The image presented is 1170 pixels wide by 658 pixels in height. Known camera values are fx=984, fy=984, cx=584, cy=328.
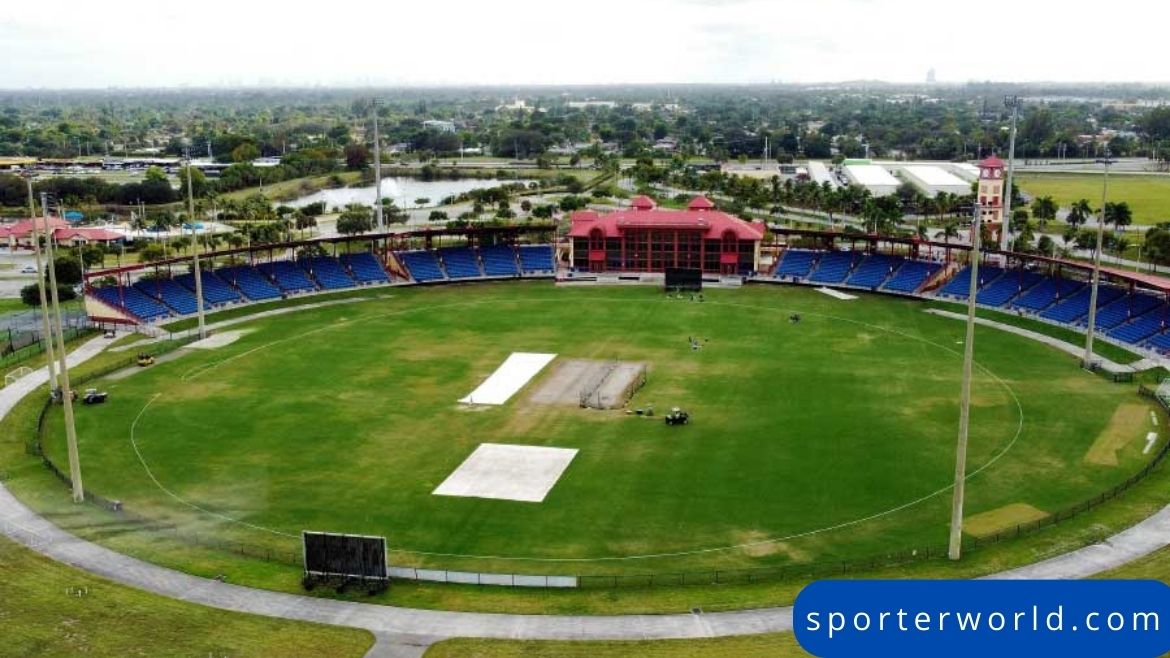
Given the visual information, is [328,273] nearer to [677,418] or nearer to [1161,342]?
[677,418]

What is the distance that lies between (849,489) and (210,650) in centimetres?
3323

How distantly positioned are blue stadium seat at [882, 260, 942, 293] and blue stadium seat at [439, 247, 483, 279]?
46793 mm

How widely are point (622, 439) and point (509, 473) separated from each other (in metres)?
8.60

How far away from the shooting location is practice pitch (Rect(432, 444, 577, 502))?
5369 cm

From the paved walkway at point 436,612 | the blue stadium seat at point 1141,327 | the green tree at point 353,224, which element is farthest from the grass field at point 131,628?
the green tree at point 353,224

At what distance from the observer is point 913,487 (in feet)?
177

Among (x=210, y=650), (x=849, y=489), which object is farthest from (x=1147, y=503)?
(x=210, y=650)

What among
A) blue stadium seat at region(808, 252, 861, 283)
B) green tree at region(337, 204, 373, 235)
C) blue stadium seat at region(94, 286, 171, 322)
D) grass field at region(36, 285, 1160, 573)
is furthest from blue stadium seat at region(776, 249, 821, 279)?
blue stadium seat at region(94, 286, 171, 322)

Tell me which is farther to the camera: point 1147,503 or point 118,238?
point 118,238

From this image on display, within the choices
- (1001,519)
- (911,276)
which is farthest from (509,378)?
(911,276)

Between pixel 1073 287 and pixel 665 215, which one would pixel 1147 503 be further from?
pixel 665 215

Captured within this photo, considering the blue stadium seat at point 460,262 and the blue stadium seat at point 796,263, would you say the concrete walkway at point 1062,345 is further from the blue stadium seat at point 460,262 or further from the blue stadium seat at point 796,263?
the blue stadium seat at point 460,262

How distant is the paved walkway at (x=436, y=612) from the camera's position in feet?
128

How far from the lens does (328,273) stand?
11150 cm
